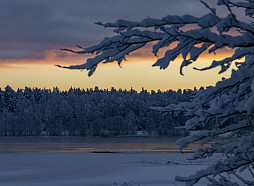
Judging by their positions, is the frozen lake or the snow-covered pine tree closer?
the snow-covered pine tree

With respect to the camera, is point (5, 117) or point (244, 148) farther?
point (5, 117)

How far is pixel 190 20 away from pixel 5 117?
162784 millimetres

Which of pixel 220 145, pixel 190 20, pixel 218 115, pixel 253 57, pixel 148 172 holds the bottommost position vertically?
pixel 148 172

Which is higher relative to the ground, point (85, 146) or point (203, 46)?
point (203, 46)

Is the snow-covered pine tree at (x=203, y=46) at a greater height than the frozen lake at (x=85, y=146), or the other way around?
the snow-covered pine tree at (x=203, y=46)

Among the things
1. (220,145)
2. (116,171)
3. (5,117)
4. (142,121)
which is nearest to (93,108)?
(142,121)

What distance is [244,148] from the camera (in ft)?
10.2

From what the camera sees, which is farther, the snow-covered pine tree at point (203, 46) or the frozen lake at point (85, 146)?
the frozen lake at point (85, 146)

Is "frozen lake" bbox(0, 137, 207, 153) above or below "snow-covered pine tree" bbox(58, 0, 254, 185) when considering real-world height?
below

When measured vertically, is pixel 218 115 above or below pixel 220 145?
above

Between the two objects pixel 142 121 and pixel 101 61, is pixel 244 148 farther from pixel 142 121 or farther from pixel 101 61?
pixel 142 121

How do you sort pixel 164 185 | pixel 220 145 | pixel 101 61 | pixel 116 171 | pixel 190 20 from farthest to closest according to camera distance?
pixel 116 171, pixel 164 185, pixel 220 145, pixel 101 61, pixel 190 20

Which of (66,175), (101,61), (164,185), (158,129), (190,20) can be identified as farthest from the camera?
(158,129)

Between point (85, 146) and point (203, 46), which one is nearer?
point (203, 46)
